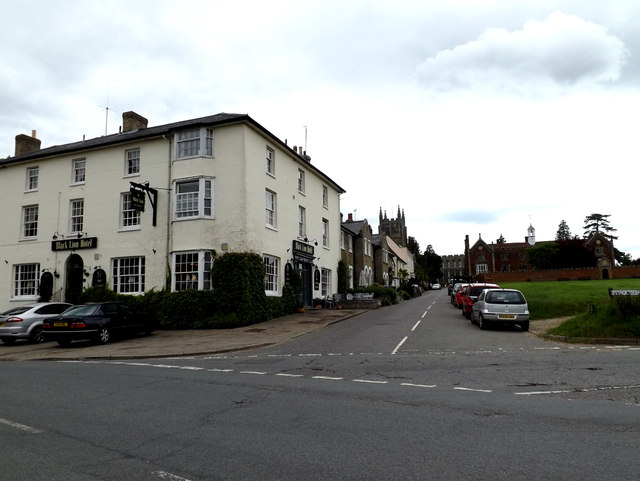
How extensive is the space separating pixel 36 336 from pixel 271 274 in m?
10.8

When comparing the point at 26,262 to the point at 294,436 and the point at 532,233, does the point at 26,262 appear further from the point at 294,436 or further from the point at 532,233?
the point at 532,233

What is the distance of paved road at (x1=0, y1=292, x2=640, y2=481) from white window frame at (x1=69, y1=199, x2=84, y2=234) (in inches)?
626

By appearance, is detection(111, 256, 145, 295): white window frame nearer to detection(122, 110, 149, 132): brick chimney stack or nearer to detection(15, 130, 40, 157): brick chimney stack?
detection(122, 110, 149, 132): brick chimney stack

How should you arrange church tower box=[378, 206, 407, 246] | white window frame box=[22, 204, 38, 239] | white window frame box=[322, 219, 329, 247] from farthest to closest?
church tower box=[378, 206, 407, 246], white window frame box=[322, 219, 329, 247], white window frame box=[22, 204, 38, 239]

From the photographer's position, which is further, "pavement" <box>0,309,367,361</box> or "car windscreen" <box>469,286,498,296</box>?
"car windscreen" <box>469,286,498,296</box>

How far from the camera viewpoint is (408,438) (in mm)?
5457

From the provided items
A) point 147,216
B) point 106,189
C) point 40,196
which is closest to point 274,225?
point 147,216

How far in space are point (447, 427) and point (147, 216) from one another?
21.4 metres

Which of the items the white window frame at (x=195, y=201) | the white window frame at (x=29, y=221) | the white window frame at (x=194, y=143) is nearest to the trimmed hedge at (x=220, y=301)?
the white window frame at (x=195, y=201)

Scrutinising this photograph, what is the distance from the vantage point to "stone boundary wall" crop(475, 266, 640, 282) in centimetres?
6191

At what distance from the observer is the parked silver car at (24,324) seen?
18391 millimetres

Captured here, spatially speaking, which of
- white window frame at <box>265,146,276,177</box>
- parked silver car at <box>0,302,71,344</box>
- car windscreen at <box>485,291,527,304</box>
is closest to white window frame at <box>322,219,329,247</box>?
white window frame at <box>265,146,276,177</box>

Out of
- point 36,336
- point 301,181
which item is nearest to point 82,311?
point 36,336

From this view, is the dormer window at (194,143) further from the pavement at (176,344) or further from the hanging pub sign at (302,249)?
the pavement at (176,344)
